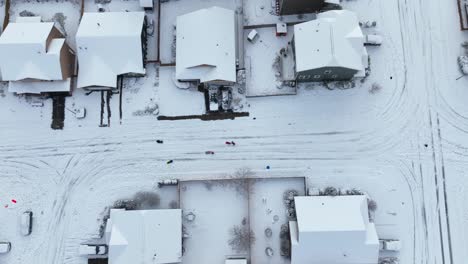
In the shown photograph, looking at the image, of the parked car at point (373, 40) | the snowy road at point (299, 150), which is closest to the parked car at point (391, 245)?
the snowy road at point (299, 150)

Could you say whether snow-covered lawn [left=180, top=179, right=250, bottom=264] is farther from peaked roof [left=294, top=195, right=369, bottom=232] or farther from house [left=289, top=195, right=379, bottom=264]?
peaked roof [left=294, top=195, right=369, bottom=232]

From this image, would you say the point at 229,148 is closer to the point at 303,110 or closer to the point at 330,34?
the point at 303,110

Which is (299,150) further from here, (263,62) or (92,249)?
(92,249)

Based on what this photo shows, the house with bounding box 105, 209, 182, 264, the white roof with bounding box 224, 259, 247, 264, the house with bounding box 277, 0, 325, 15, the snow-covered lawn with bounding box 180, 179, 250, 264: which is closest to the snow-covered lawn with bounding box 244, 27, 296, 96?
the house with bounding box 277, 0, 325, 15

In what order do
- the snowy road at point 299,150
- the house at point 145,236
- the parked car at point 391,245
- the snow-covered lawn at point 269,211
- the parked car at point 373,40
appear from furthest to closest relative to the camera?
the parked car at point 373,40, the snowy road at point 299,150, the snow-covered lawn at point 269,211, the parked car at point 391,245, the house at point 145,236

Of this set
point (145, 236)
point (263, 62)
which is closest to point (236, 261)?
point (145, 236)

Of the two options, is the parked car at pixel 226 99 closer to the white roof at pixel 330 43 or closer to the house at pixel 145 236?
the white roof at pixel 330 43

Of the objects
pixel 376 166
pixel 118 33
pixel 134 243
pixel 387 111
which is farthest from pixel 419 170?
pixel 118 33
